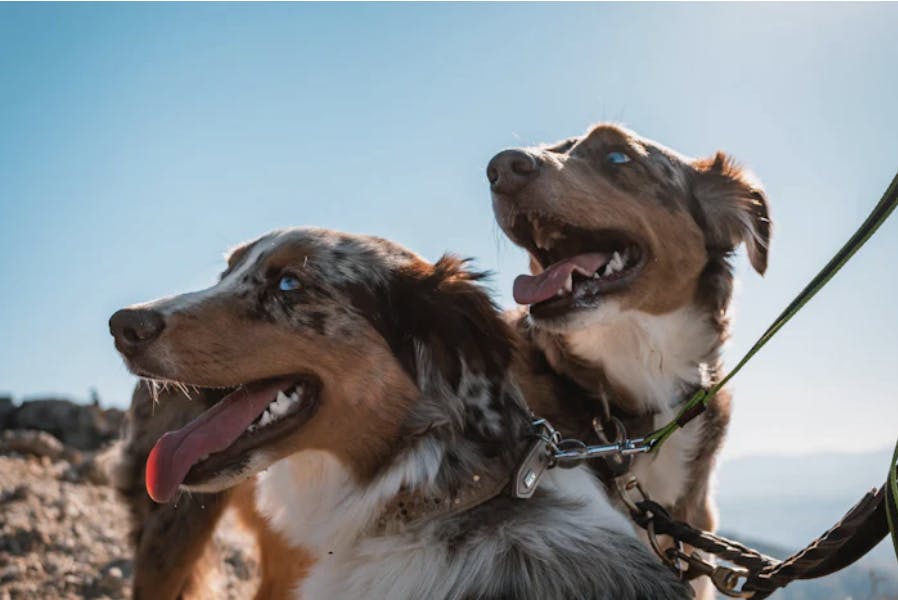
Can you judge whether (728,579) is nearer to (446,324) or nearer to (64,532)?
Result: (446,324)

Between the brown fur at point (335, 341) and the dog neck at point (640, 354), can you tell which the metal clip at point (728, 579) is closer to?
the brown fur at point (335, 341)

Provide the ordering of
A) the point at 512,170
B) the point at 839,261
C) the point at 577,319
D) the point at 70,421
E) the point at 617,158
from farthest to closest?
the point at 70,421
the point at 617,158
the point at 512,170
the point at 577,319
the point at 839,261

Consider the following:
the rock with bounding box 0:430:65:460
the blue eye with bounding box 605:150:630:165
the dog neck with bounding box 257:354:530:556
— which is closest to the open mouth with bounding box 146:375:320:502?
the dog neck with bounding box 257:354:530:556

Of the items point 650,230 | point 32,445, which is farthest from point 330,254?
point 32,445

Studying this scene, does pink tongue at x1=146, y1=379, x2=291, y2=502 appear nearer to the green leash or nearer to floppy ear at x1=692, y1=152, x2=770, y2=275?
the green leash

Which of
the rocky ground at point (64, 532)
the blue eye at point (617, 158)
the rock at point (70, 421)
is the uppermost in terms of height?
the blue eye at point (617, 158)

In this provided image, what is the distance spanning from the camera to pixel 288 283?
3451mm

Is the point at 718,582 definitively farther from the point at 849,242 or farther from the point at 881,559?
the point at 849,242

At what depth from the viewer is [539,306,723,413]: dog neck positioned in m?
4.25

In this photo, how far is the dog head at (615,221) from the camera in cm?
412

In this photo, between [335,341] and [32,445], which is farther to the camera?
[32,445]

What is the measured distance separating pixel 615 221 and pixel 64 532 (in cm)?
470

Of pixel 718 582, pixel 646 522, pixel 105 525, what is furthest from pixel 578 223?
pixel 105 525

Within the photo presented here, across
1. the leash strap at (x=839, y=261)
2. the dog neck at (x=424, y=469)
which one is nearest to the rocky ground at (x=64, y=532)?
the dog neck at (x=424, y=469)
